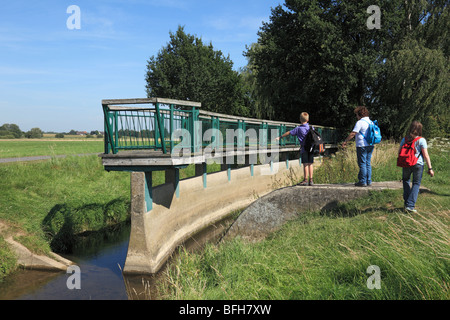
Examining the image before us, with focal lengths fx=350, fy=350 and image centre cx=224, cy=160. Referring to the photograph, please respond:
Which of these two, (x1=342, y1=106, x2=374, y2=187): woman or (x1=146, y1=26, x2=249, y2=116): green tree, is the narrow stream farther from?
(x1=146, y1=26, x2=249, y2=116): green tree

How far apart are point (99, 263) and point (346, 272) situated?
6.61 meters

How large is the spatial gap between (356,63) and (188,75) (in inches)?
603

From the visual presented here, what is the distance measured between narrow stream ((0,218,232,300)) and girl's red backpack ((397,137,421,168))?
512cm

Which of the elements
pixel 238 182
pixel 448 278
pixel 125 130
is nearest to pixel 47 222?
pixel 125 130

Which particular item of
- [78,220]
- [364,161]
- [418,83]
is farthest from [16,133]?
[364,161]

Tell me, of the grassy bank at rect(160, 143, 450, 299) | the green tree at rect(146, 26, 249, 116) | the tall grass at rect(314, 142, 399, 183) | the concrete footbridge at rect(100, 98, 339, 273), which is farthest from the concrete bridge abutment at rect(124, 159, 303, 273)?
the green tree at rect(146, 26, 249, 116)

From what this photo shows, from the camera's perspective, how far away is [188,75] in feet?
107

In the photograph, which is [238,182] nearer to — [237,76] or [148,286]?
[148,286]

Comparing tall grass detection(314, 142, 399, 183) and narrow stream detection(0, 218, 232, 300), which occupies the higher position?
tall grass detection(314, 142, 399, 183)

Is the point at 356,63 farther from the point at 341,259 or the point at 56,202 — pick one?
the point at 341,259

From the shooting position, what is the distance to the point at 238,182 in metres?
15.0

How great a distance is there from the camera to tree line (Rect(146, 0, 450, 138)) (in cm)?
2314

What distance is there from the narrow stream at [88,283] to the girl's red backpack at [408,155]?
5.12 meters

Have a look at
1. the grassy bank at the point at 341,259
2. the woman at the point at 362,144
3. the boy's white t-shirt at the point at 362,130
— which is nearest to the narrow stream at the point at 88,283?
the grassy bank at the point at 341,259
